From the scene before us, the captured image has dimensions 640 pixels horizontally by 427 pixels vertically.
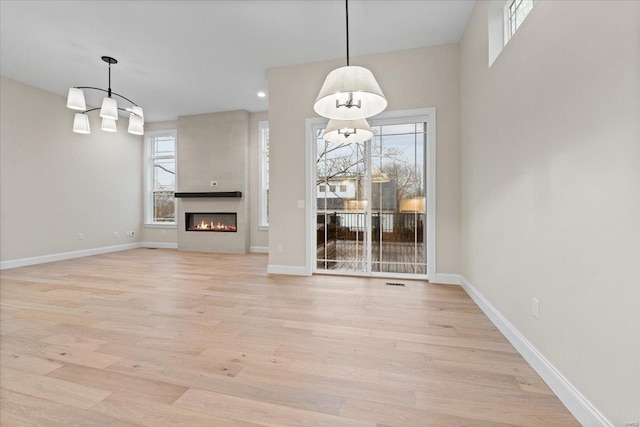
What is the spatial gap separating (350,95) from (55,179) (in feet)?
20.6

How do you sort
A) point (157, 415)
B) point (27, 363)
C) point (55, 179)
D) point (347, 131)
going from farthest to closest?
point (55, 179) → point (347, 131) → point (27, 363) → point (157, 415)

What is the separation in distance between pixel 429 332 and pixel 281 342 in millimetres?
1213

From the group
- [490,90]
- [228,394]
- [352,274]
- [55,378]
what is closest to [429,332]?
[228,394]

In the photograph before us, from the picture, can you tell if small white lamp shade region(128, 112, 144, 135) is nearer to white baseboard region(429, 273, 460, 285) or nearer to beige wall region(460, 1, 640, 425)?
beige wall region(460, 1, 640, 425)

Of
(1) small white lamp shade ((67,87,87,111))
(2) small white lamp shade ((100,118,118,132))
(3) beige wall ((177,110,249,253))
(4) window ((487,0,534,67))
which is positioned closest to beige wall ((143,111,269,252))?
(3) beige wall ((177,110,249,253))

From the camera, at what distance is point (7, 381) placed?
165cm

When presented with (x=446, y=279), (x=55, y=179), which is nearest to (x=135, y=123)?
(x=55, y=179)

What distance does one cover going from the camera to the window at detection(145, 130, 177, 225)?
7203 millimetres

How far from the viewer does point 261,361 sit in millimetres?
1881

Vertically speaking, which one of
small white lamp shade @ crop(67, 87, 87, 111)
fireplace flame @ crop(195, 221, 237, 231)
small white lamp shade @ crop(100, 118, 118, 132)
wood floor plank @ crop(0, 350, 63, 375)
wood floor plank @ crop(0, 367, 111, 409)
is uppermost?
small white lamp shade @ crop(67, 87, 87, 111)

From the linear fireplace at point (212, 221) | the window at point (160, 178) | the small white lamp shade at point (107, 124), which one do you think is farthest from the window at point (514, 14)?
the window at point (160, 178)

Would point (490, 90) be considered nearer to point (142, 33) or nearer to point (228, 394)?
point (228, 394)

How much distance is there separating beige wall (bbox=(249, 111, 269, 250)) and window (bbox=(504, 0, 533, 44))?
4.96 metres

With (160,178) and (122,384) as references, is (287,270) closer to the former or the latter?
(122,384)
